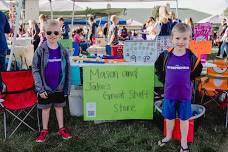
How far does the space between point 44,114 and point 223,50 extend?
10489 millimetres

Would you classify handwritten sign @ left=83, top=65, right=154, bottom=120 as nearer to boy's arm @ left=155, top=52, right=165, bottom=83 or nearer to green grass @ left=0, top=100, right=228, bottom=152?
green grass @ left=0, top=100, right=228, bottom=152

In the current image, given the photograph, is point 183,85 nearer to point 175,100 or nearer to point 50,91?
point 175,100

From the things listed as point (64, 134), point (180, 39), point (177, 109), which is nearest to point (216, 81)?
point (177, 109)

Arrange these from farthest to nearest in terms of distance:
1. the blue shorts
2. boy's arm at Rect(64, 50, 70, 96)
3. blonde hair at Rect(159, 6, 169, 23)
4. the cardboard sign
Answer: blonde hair at Rect(159, 6, 169, 23)
the cardboard sign
boy's arm at Rect(64, 50, 70, 96)
the blue shorts

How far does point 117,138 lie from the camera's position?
4.41m

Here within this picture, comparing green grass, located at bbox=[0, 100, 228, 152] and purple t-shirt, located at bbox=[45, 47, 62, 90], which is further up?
purple t-shirt, located at bbox=[45, 47, 62, 90]

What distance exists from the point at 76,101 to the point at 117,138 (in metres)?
0.97

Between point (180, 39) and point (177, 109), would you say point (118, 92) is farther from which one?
point (180, 39)

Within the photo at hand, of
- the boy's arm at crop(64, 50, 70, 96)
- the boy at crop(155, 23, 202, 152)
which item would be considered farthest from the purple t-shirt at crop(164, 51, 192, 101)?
the boy's arm at crop(64, 50, 70, 96)

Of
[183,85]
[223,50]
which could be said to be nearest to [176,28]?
[183,85]

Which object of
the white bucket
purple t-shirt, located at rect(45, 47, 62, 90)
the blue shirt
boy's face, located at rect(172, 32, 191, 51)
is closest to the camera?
boy's face, located at rect(172, 32, 191, 51)

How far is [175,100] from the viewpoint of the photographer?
12.8 feet

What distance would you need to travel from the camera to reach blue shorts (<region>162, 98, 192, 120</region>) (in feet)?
12.8

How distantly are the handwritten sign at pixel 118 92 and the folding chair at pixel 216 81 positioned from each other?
96 cm
